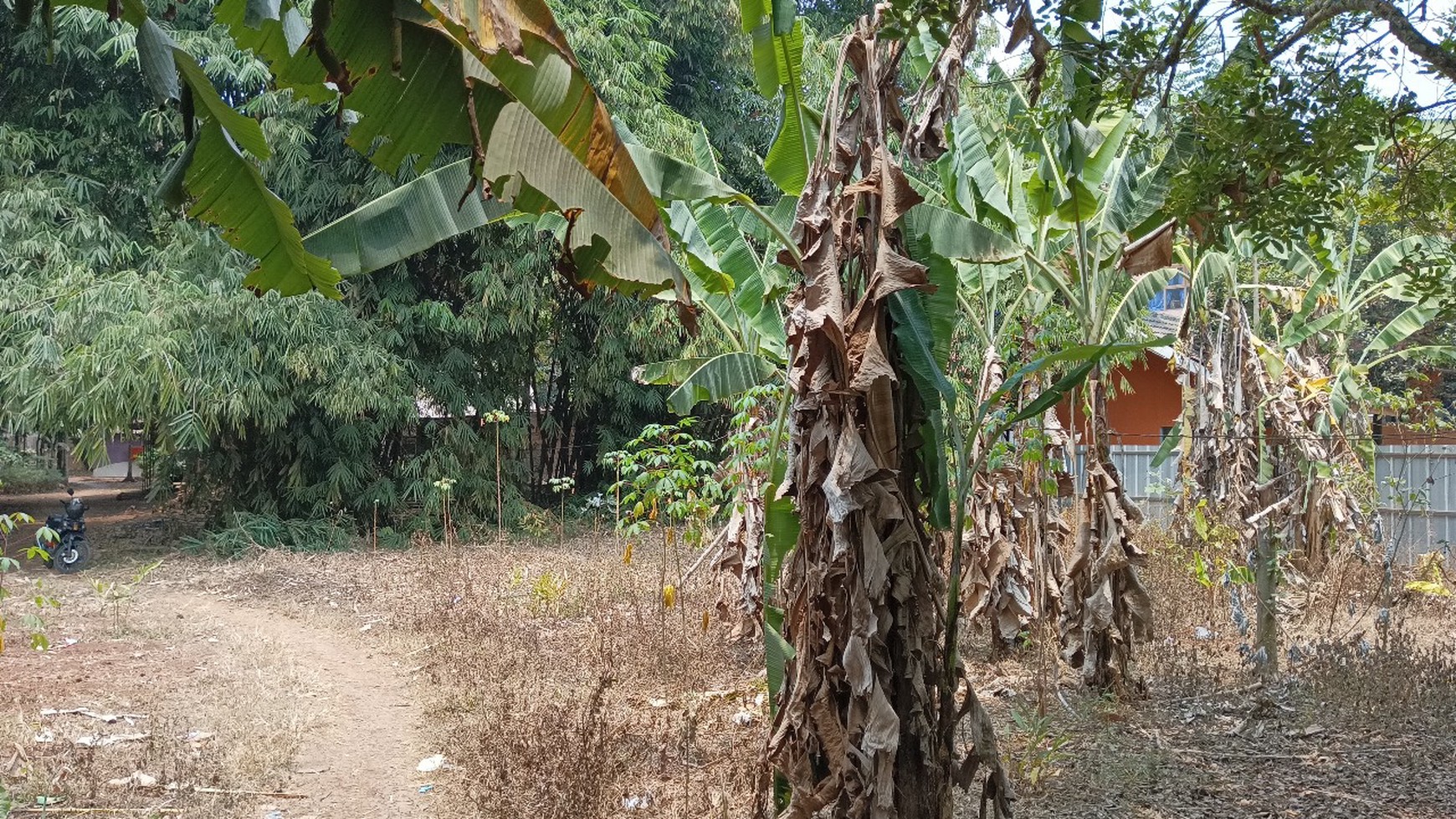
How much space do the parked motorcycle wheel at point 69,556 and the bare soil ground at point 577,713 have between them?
5.35 ft

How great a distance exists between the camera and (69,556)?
10.4 m

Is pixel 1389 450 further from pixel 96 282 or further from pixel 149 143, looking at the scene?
pixel 149 143

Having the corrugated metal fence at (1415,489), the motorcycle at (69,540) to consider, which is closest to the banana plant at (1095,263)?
the corrugated metal fence at (1415,489)

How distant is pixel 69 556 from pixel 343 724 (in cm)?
663

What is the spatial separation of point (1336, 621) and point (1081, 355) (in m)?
5.49

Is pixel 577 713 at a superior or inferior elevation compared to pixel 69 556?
inferior

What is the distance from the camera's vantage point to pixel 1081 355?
140 inches

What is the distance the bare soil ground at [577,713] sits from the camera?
14.1ft

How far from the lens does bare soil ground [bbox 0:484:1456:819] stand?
4.30 m

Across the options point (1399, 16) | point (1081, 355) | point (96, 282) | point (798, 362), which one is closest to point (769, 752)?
point (798, 362)

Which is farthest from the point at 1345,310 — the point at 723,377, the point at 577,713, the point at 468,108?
the point at 468,108

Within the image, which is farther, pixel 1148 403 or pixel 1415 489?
pixel 1148 403

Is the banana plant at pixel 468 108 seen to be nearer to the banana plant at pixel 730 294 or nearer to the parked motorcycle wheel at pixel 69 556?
the banana plant at pixel 730 294

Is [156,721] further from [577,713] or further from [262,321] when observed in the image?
[262,321]
